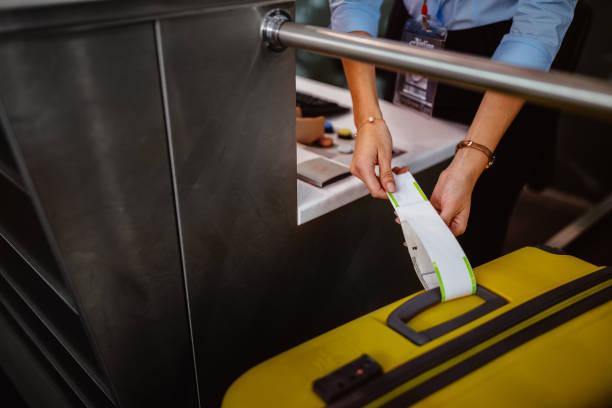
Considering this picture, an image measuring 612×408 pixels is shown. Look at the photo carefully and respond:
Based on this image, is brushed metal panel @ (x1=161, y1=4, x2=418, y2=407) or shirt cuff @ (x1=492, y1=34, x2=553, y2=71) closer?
brushed metal panel @ (x1=161, y1=4, x2=418, y2=407)

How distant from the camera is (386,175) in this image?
0.79m

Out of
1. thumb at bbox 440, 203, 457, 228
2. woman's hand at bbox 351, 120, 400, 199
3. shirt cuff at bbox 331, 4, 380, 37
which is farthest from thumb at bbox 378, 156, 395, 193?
shirt cuff at bbox 331, 4, 380, 37

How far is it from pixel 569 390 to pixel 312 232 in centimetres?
47

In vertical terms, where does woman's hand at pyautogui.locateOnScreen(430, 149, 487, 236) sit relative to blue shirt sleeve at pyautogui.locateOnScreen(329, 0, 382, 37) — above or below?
below

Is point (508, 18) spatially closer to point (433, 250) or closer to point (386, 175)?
point (386, 175)

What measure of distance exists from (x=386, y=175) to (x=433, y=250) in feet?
0.58

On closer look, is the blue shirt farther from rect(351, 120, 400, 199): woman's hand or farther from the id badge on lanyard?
rect(351, 120, 400, 199): woman's hand

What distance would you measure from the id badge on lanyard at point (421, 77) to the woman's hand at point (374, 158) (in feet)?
0.69

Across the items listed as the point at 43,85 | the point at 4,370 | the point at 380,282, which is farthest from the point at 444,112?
the point at 4,370

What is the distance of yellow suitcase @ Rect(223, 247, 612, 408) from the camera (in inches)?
21.6

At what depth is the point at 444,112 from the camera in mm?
1194

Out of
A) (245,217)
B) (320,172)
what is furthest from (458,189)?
(245,217)

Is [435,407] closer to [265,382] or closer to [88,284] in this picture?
[265,382]

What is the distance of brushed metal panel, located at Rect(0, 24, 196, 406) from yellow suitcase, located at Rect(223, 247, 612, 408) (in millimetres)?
179
